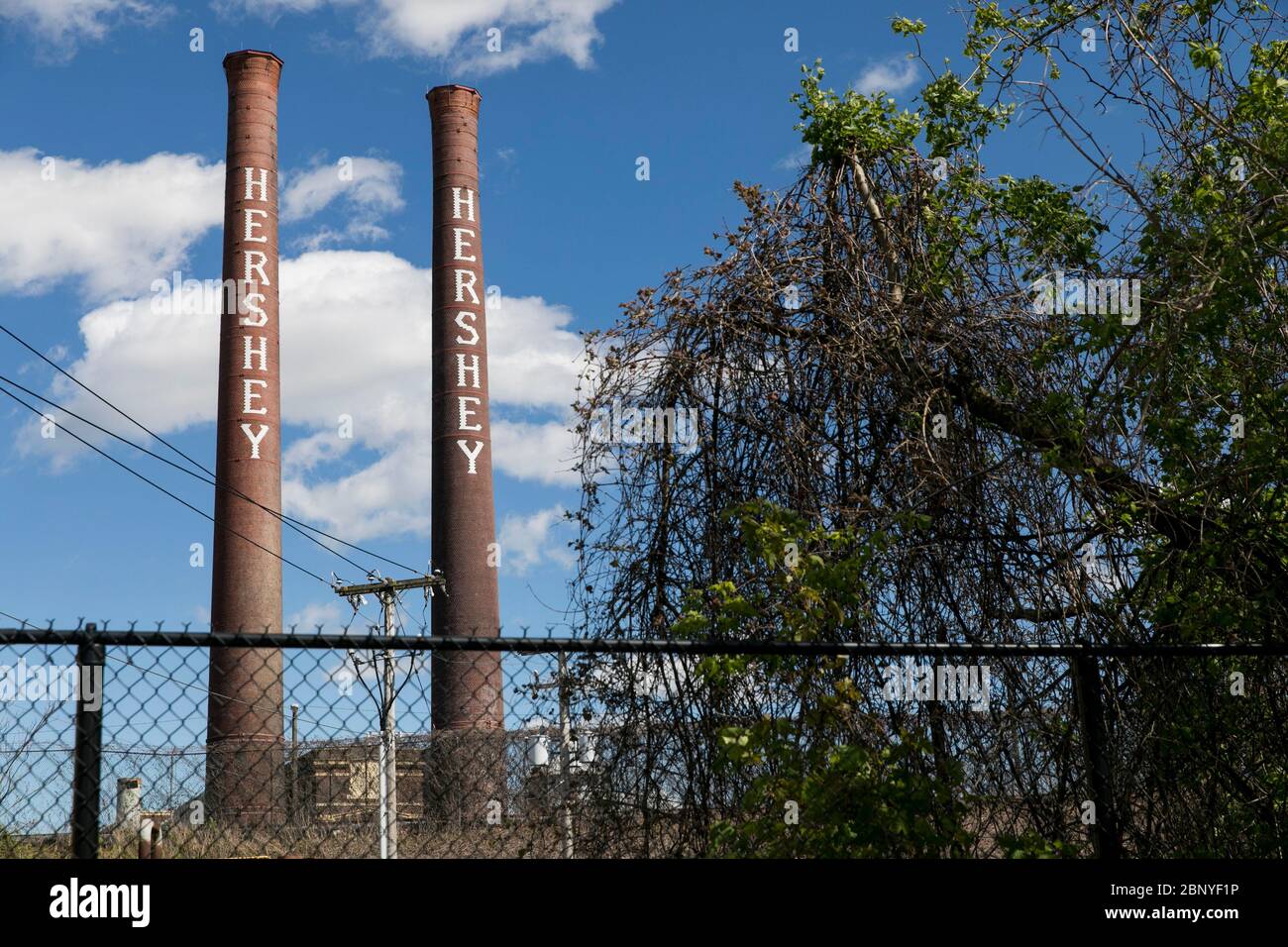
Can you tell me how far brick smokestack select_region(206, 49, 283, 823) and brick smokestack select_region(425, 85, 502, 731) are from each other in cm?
350

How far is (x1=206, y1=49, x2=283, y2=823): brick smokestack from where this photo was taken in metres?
25.8

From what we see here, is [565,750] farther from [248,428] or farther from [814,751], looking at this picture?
[248,428]

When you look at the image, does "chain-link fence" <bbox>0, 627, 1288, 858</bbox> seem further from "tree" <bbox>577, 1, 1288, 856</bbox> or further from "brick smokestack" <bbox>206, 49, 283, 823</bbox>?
"brick smokestack" <bbox>206, 49, 283, 823</bbox>

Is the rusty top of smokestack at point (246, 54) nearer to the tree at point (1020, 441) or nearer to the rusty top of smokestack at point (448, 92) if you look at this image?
the rusty top of smokestack at point (448, 92)

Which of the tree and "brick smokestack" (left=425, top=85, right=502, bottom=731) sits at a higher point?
"brick smokestack" (left=425, top=85, right=502, bottom=731)

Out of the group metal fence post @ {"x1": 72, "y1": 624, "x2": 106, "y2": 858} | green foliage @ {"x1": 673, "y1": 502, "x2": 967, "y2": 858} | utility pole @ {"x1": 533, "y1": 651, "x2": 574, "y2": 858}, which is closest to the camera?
metal fence post @ {"x1": 72, "y1": 624, "x2": 106, "y2": 858}

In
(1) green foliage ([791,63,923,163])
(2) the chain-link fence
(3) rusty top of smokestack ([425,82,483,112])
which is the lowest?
(2) the chain-link fence

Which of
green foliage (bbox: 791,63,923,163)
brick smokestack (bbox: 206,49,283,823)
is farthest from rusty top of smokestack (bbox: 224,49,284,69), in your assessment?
green foliage (bbox: 791,63,923,163)

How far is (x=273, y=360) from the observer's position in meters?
27.7

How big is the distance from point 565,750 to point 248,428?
2294 cm

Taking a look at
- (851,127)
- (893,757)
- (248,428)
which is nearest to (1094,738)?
(893,757)

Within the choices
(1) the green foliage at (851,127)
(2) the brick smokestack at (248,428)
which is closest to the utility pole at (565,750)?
(1) the green foliage at (851,127)
